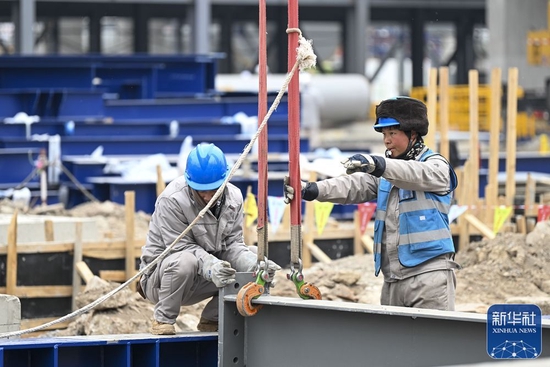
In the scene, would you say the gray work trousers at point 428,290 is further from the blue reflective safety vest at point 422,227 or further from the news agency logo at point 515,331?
the news agency logo at point 515,331

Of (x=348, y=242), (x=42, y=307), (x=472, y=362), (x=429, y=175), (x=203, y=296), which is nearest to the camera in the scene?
(x=472, y=362)

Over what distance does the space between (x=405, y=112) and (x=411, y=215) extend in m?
0.58

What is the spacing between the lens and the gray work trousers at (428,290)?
19.0 ft

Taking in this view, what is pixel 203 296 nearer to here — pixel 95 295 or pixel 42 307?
pixel 95 295

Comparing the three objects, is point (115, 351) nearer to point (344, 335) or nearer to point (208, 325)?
point (208, 325)

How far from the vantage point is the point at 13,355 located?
5.99 m

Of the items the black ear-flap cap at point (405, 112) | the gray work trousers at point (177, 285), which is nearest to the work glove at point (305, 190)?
the black ear-flap cap at point (405, 112)

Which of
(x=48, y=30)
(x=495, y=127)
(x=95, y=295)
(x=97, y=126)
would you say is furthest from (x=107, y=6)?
(x=95, y=295)

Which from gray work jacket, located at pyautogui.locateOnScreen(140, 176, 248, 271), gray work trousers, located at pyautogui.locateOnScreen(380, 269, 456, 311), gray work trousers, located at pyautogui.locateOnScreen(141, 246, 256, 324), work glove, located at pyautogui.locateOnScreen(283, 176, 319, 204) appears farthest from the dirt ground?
work glove, located at pyautogui.locateOnScreen(283, 176, 319, 204)

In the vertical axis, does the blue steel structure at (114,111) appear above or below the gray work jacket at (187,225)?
above

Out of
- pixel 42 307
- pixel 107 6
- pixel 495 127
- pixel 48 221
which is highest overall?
pixel 107 6

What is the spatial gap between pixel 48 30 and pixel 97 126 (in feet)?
111

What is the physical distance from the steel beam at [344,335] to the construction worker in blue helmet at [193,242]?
33 centimetres

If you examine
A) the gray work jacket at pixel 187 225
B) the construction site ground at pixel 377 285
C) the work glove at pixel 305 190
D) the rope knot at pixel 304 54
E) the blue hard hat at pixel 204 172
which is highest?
the rope knot at pixel 304 54
